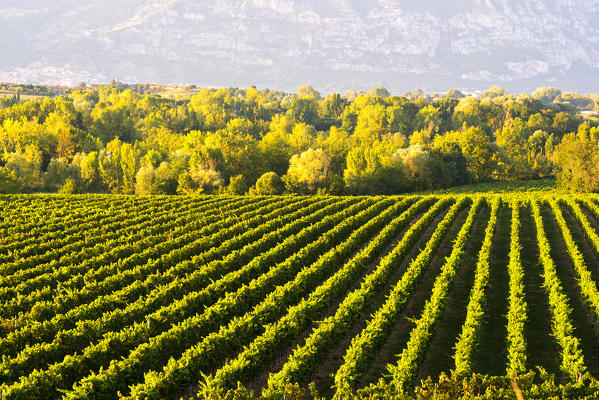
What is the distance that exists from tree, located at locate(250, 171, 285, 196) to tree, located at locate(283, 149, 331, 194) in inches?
61.5

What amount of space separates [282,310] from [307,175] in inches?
2298

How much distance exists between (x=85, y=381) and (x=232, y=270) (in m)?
15.7

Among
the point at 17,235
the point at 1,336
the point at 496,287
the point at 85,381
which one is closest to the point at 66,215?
the point at 17,235

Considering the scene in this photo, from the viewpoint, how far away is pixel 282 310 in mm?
24656

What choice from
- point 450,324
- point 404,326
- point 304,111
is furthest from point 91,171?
point 304,111

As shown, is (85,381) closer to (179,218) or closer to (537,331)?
(537,331)

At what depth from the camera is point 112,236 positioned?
38.2 meters

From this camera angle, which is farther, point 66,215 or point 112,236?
point 66,215

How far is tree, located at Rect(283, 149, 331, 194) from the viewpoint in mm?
82250

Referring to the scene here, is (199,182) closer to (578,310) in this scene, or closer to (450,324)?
(450,324)

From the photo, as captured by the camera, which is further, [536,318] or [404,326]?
[536,318]

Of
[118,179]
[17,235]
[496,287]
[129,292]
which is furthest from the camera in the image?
[118,179]

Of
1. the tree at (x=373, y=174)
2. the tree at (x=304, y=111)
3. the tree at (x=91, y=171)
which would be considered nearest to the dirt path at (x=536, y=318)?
the tree at (x=373, y=174)

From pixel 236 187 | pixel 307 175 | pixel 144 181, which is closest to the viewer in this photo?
pixel 144 181
